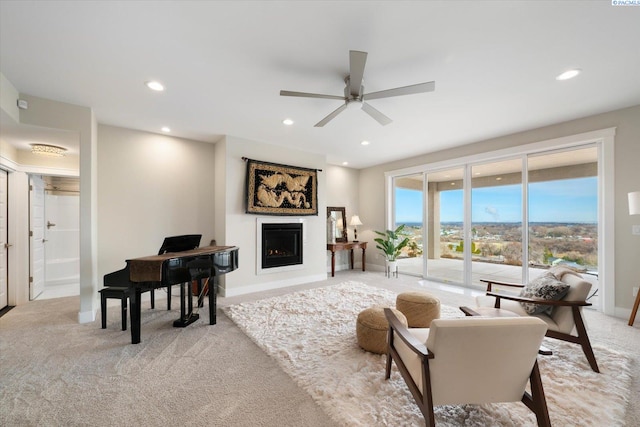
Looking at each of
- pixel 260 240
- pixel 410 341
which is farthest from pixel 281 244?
pixel 410 341

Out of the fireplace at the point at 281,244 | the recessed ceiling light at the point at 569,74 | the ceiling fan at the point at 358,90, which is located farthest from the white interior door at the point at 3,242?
the recessed ceiling light at the point at 569,74

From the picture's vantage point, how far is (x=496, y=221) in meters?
4.60

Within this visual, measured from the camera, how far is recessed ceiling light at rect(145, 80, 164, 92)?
8.80 feet

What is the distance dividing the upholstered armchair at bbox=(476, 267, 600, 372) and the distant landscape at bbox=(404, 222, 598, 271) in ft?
6.14

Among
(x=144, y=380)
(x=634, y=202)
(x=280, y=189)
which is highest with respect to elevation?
(x=280, y=189)

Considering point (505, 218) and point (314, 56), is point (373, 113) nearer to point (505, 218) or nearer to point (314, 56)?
point (314, 56)

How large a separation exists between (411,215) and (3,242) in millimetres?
7222

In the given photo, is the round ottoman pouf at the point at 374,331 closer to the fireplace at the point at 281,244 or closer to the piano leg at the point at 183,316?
the piano leg at the point at 183,316

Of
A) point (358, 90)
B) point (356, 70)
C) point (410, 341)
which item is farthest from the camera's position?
point (358, 90)

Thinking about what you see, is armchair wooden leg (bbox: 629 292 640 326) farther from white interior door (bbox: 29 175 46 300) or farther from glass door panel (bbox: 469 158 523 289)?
white interior door (bbox: 29 175 46 300)

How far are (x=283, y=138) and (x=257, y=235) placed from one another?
181 cm

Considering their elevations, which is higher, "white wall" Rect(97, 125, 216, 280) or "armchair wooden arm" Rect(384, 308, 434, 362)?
"white wall" Rect(97, 125, 216, 280)

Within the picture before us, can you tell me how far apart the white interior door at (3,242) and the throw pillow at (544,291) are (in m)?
6.64

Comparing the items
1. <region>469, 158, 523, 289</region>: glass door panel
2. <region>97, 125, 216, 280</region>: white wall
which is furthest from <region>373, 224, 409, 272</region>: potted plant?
<region>97, 125, 216, 280</region>: white wall
